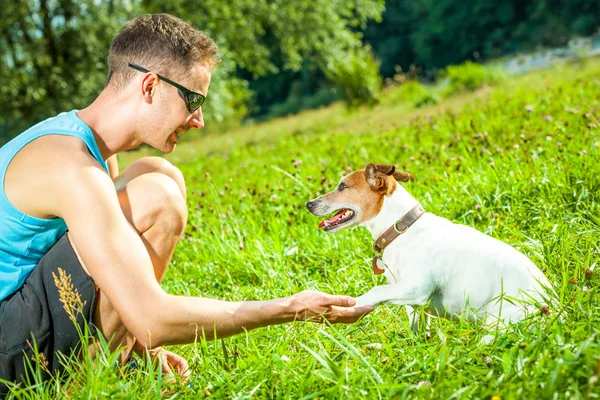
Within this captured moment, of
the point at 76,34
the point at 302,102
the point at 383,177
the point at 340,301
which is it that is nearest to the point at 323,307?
the point at 340,301

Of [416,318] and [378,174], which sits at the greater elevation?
[378,174]

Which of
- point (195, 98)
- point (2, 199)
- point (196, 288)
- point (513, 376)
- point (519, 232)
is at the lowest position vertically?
point (196, 288)

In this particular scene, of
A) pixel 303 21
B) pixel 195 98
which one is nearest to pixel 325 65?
pixel 303 21

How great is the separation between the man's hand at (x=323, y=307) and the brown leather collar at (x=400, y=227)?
548 mm

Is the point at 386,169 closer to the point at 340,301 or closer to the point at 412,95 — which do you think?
the point at 340,301

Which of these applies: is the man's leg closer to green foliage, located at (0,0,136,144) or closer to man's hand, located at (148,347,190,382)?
man's hand, located at (148,347,190,382)

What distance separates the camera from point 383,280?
3223 millimetres

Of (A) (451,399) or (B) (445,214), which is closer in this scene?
(A) (451,399)

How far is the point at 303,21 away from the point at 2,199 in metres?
15.5

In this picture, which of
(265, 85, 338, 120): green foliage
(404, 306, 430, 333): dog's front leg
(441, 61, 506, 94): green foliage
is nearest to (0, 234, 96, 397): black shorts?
(404, 306, 430, 333): dog's front leg

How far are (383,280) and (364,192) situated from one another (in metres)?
0.53

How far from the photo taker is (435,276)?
2504mm

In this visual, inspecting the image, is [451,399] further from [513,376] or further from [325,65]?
[325,65]

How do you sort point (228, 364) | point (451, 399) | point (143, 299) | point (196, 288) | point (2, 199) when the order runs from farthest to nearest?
point (196, 288)
point (228, 364)
point (2, 199)
point (143, 299)
point (451, 399)
